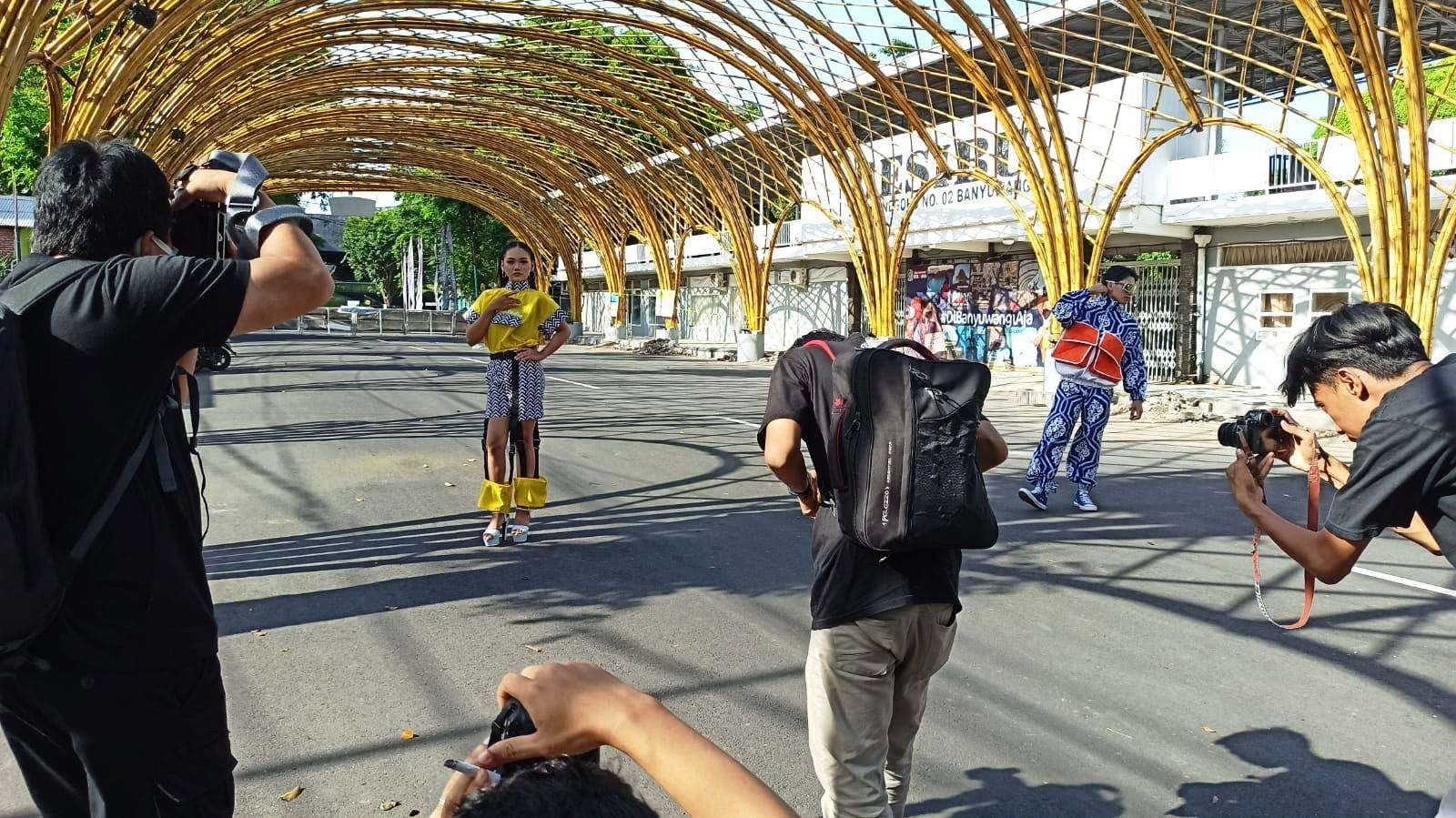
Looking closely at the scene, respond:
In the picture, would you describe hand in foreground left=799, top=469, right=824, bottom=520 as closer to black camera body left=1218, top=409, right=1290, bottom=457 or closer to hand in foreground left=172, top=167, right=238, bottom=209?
black camera body left=1218, top=409, right=1290, bottom=457

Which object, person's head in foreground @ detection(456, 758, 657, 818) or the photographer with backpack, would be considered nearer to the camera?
person's head in foreground @ detection(456, 758, 657, 818)

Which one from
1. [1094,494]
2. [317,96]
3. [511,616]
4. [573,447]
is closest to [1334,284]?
[1094,494]

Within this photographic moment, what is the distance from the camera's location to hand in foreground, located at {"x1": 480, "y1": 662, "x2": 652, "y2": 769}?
124 cm

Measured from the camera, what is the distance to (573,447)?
11.2 metres

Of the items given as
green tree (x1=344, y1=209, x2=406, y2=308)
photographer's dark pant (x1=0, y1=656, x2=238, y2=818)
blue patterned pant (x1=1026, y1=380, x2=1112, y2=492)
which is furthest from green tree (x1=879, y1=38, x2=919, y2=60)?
green tree (x1=344, y1=209, x2=406, y2=308)

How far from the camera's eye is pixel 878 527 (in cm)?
249

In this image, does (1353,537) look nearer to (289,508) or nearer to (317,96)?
(289,508)

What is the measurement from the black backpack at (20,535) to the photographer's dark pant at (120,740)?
146 millimetres

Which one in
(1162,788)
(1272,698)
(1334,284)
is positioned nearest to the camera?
(1162,788)

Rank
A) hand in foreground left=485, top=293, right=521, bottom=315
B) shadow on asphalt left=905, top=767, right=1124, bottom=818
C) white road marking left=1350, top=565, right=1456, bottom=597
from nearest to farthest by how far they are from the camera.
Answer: shadow on asphalt left=905, top=767, right=1124, bottom=818 → white road marking left=1350, top=565, right=1456, bottom=597 → hand in foreground left=485, top=293, right=521, bottom=315

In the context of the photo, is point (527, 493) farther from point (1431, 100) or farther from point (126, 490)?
point (1431, 100)

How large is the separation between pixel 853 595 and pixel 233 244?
1655 mm

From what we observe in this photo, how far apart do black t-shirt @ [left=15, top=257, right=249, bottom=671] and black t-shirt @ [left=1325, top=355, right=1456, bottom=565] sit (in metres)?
2.35

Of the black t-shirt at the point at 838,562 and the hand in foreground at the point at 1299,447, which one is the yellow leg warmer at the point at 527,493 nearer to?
the black t-shirt at the point at 838,562
